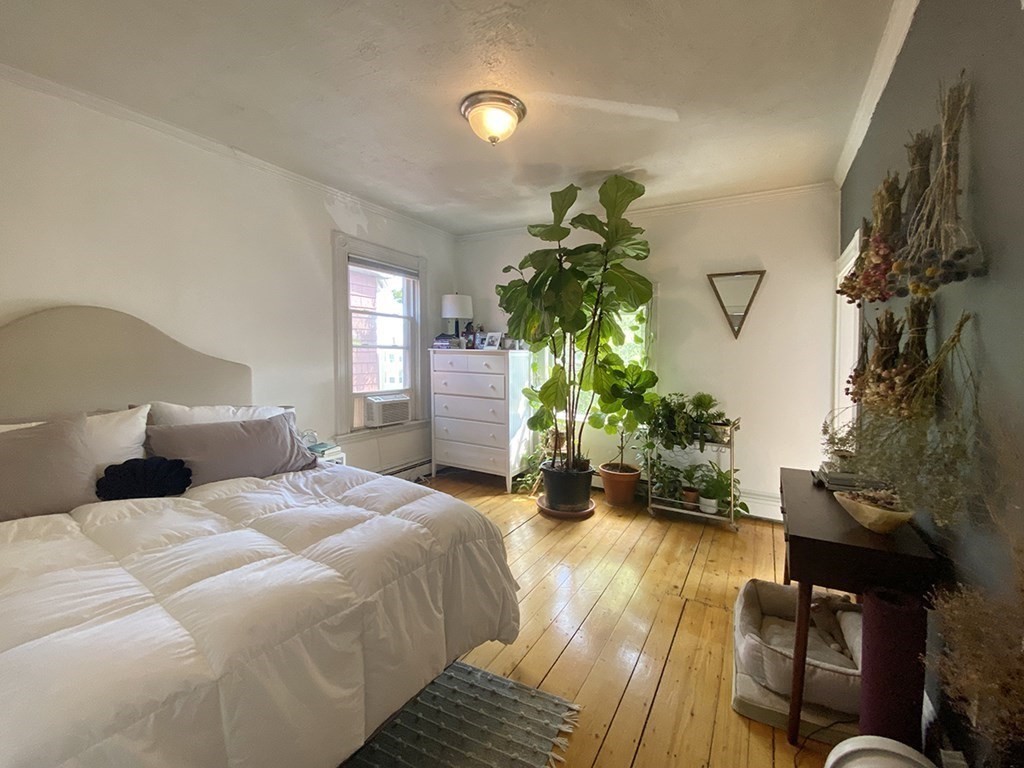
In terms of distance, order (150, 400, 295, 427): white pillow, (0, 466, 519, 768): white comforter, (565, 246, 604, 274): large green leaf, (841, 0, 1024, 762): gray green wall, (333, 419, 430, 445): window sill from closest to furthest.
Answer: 1. (0, 466, 519, 768): white comforter
2. (841, 0, 1024, 762): gray green wall
3. (150, 400, 295, 427): white pillow
4. (565, 246, 604, 274): large green leaf
5. (333, 419, 430, 445): window sill

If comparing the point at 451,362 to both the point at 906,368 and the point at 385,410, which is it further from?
the point at 906,368

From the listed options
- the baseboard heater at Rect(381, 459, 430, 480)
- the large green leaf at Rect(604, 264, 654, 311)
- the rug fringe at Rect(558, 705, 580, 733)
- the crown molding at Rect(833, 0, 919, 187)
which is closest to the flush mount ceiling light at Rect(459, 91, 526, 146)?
the large green leaf at Rect(604, 264, 654, 311)

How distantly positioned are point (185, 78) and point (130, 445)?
1.67m

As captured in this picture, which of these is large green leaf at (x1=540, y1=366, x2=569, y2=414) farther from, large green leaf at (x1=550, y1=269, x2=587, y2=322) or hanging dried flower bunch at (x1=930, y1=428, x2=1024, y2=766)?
hanging dried flower bunch at (x1=930, y1=428, x2=1024, y2=766)

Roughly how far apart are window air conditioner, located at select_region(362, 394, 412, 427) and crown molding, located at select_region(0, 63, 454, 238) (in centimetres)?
160

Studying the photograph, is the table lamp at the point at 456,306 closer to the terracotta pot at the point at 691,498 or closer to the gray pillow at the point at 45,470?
the terracotta pot at the point at 691,498

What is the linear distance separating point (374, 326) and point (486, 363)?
106cm

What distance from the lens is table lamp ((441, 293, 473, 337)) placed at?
438 cm

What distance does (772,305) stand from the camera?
11.1 feet

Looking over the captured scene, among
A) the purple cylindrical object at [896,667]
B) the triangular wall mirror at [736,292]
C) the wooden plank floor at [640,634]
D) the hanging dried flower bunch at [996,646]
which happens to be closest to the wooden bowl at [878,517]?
the purple cylindrical object at [896,667]

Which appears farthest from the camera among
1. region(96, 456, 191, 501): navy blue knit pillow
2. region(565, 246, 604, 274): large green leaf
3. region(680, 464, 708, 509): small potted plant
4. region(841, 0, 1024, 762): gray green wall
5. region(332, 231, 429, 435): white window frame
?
region(332, 231, 429, 435): white window frame

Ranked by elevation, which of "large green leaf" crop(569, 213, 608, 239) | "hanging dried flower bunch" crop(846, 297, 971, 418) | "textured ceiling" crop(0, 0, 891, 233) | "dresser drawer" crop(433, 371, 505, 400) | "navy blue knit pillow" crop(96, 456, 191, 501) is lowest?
"navy blue knit pillow" crop(96, 456, 191, 501)

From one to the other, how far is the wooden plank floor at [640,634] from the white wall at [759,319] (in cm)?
68

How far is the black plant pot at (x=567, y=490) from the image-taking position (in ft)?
11.1
